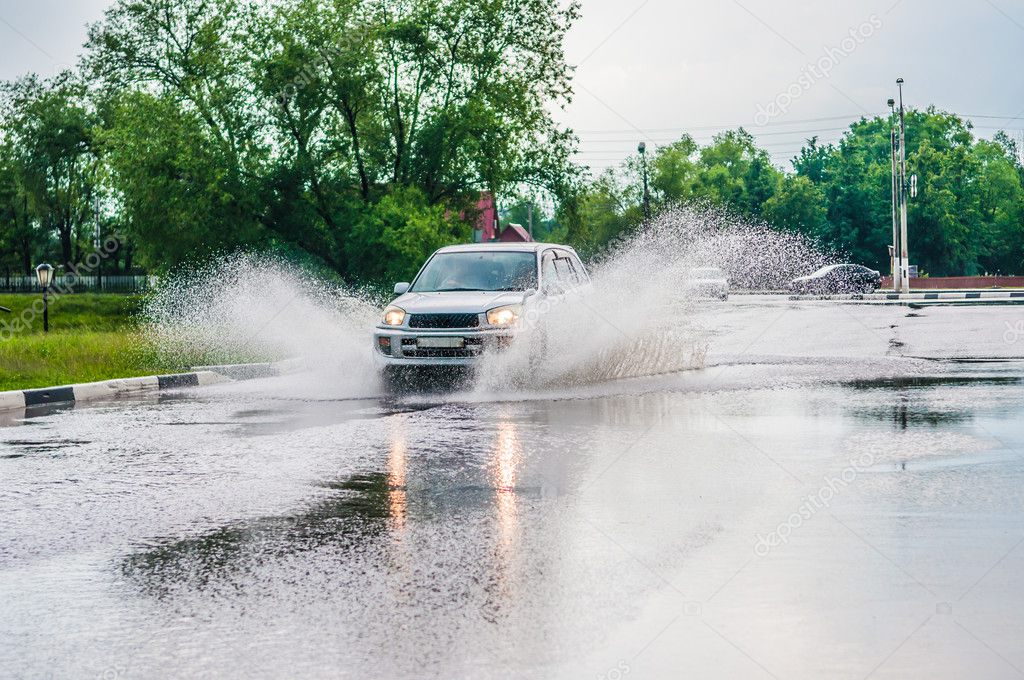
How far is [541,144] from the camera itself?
3425cm

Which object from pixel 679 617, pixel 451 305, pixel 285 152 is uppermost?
pixel 285 152

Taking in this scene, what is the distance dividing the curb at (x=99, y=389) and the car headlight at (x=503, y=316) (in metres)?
5.36

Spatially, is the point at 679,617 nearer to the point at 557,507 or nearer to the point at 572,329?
the point at 557,507

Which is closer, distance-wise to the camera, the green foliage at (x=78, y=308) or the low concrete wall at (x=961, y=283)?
the green foliage at (x=78, y=308)

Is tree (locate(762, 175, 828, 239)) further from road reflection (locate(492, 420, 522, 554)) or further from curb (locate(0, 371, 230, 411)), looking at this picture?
road reflection (locate(492, 420, 522, 554))

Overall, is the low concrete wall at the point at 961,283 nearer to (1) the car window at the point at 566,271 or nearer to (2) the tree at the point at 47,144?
(2) the tree at the point at 47,144

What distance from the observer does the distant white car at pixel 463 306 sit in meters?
14.5

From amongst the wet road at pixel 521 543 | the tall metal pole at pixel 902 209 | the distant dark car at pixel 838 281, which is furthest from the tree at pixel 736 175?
the wet road at pixel 521 543

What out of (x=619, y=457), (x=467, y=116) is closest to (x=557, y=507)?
(x=619, y=457)

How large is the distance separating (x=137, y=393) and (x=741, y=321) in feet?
67.9

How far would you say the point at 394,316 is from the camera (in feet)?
48.5

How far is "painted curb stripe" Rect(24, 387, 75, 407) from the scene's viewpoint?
1509 centimetres

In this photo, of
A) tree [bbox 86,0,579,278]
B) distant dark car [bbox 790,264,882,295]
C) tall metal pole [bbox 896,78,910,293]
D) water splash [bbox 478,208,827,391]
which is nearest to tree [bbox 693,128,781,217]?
distant dark car [bbox 790,264,882,295]

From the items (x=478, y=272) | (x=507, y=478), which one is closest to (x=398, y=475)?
(x=507, y=478)
